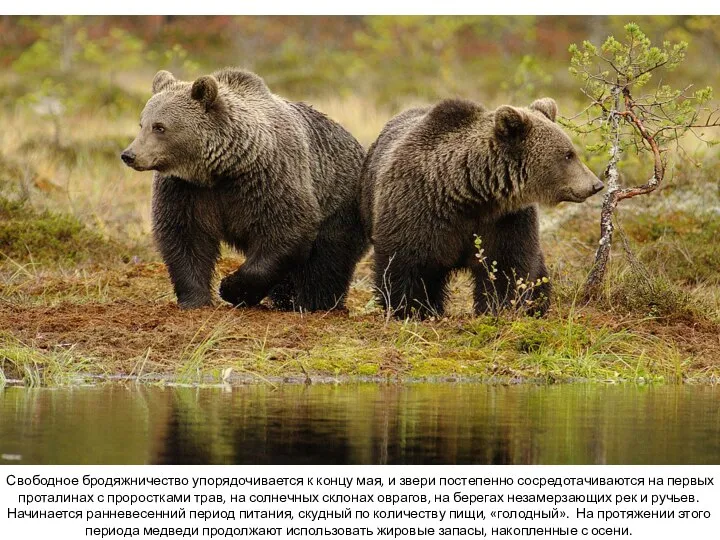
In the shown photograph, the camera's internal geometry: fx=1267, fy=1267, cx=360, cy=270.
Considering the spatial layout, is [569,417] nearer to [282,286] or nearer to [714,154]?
[282,286]

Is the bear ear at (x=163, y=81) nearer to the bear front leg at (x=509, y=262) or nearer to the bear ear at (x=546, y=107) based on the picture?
the bear front leg at (x=509, y=262)

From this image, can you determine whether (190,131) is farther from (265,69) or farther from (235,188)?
(265,69)

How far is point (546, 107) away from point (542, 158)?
2.58 ft

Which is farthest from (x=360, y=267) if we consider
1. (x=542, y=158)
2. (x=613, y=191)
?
(x=542, y=158)

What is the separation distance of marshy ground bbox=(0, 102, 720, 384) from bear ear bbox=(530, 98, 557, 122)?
57.6 inches

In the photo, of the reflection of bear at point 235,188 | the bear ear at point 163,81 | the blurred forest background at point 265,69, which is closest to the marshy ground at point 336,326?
the reflection of bear at point 235,188

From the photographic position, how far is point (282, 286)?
538 inches

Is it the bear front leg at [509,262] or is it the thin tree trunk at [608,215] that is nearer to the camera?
the bear front leg at [509,262]

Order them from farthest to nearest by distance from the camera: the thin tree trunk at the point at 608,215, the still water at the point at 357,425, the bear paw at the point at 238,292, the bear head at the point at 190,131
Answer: the thin tree trunk at the point at 608,215, the bear paw at the point at 238,292, the bear head at the point at 190,131, the still water at the point at 357,425

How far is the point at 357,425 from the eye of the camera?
8.11 m

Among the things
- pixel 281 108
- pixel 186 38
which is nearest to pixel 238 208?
pixel 281 108

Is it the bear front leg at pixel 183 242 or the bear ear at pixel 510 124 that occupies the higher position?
the bear ear at pixel 510 124

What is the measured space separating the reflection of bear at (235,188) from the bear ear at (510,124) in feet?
7.22

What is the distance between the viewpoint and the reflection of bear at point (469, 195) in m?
11.8
